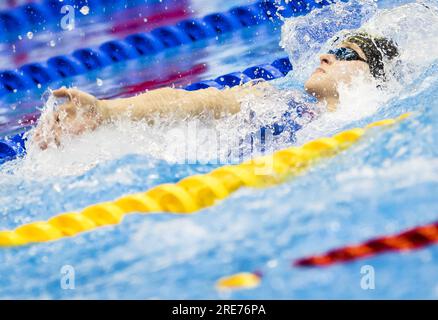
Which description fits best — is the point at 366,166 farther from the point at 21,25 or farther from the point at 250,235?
the point at 21,25

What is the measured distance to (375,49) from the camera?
2592 millimetres

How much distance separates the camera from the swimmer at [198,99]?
201cm

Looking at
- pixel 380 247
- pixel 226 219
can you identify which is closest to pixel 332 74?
pixel 226 219

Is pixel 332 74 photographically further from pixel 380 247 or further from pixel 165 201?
pixel 380 247

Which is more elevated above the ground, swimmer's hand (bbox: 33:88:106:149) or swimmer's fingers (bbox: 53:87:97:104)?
swimmer's fingers (bbox: 53:87:97:104)

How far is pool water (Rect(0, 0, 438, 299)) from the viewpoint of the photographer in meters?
1.28

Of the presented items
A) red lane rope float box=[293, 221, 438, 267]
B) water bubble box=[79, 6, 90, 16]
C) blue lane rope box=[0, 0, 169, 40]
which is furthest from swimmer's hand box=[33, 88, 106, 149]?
water bubble box=[79, 6, 90, 16]

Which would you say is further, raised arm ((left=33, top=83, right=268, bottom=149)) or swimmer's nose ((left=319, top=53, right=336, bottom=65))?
swimmer's nose ((left=319, top=53, right=336, bottom=65))

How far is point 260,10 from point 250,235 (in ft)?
9.39

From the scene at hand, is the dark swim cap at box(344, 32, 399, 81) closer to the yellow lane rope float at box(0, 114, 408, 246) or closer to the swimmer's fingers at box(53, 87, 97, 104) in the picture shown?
the yellow lane rope float at box(0, 114, 408, 246)

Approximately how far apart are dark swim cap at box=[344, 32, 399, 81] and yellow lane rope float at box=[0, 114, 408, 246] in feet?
2.80

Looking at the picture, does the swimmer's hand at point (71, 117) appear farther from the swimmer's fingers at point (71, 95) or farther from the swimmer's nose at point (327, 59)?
the swimmer's nose at point (327, 59)

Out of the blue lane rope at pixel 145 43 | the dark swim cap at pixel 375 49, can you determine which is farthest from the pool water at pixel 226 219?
the blue lane rope at pixel 145 43

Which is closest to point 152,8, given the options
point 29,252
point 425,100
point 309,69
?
point 309,69
